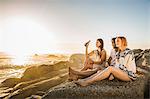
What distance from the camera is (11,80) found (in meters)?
3.95

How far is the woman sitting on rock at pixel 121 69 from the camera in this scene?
364 cm

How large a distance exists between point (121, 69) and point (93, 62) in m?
0.37

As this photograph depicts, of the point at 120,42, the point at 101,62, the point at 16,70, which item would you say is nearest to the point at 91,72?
the point at 101,62

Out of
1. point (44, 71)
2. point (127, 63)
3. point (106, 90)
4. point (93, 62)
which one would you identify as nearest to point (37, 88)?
point (44, 71)

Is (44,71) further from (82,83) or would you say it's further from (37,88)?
(82,83)

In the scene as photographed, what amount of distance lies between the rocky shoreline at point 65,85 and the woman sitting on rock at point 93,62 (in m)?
0.07

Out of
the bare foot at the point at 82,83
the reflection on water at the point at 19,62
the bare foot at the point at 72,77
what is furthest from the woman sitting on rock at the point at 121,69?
the reflection on water at the point at 19,62

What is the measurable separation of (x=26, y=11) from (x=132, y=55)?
4.68ft

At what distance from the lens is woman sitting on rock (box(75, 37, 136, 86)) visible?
143 inches

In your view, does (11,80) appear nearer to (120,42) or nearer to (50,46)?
Answer: (50,46)

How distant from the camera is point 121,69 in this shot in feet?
12.1

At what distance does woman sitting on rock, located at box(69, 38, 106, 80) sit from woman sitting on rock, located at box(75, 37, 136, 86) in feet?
0.36

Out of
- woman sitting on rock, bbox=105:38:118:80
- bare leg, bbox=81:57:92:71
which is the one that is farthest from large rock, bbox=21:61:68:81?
woman sitting on rock, bbox=105:38:118:80

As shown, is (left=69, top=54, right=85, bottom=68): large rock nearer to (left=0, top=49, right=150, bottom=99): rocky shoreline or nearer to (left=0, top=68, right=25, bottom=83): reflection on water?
(left=0, top=49, right=150, bottom=99): rocky shoreline
